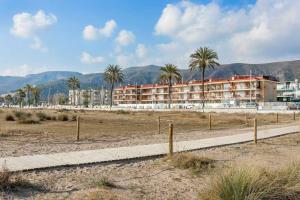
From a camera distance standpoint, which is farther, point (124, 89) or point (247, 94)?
point (124, 89)

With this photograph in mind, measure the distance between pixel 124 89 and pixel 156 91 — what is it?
67.9 feet

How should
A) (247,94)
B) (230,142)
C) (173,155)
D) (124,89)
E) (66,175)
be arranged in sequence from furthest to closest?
(124,89), (247,94), (230,142), (173,155), (66,175)

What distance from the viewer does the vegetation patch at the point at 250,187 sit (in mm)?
7805

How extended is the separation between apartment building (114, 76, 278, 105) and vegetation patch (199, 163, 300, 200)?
362 ft

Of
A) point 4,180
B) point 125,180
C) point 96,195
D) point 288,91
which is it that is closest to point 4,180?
point 4,180

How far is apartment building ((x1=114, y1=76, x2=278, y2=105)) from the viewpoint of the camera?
117375 mm

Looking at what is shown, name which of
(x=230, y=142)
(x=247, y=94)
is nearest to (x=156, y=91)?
(x=247, y=94)

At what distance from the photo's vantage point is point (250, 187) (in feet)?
26.1

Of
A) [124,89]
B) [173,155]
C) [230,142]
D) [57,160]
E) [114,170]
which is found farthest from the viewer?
[124,89]

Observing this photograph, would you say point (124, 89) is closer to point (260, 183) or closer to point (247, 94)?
point (247, 94)

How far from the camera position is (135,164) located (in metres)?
11.6

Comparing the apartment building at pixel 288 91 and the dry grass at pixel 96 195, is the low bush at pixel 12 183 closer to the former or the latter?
the dry grass at pixel 96 195

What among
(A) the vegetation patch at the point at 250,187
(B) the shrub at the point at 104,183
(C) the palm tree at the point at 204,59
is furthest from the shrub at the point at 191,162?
(C) the palm tree at the point at 204,59

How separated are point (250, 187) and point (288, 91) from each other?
441 ft
